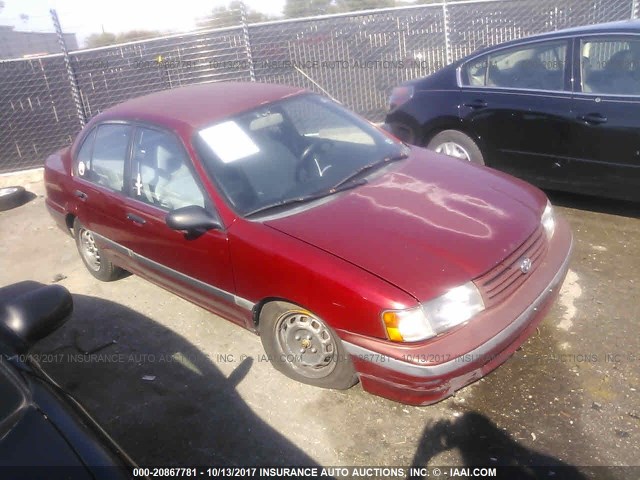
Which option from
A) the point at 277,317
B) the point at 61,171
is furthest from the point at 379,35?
the point at 277,317

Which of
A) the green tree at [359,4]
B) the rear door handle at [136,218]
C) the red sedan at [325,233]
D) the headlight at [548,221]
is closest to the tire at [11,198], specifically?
the red sedan at [325,233]

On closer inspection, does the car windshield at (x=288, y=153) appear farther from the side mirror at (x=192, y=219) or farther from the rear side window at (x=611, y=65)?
the rear side window at (x=611, y=65)

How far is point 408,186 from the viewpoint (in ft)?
11.7

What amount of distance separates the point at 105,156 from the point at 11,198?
4054mm

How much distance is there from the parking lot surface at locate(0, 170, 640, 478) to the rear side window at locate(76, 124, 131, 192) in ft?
3.43

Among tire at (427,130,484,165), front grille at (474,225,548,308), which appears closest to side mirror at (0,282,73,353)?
front grille at (474,225,548,308)

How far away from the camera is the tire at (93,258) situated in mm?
4926

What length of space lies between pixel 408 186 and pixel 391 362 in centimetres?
126

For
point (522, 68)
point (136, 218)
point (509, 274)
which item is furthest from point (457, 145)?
point (136, 218)

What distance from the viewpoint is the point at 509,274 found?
297 centimetres

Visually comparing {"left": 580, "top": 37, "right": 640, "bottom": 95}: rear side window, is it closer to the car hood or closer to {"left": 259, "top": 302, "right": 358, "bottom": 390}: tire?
the car hood

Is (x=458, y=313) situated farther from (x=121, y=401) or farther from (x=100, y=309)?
(x=100, y=309)

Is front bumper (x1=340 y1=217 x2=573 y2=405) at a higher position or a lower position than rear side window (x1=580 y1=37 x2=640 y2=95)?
lower

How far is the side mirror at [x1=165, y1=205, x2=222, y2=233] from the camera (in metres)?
3.29
